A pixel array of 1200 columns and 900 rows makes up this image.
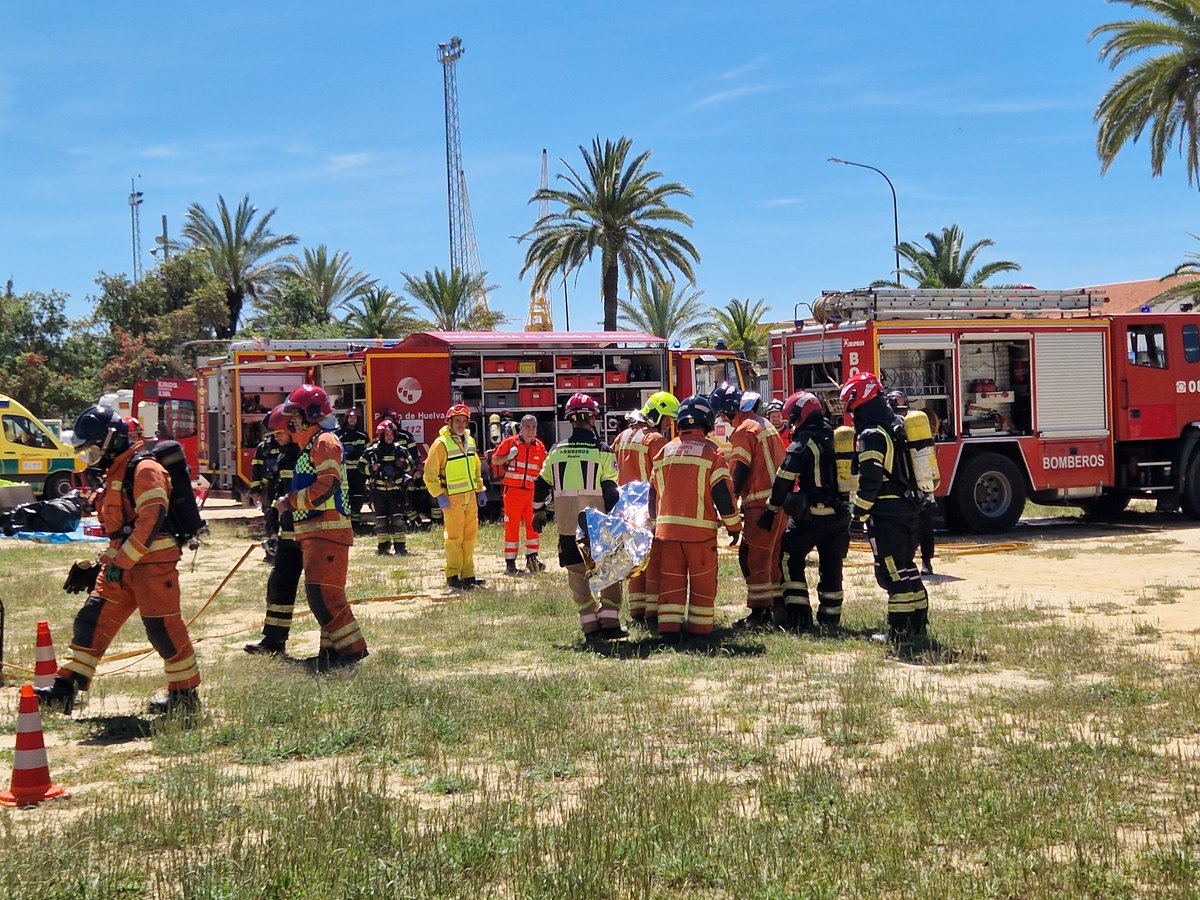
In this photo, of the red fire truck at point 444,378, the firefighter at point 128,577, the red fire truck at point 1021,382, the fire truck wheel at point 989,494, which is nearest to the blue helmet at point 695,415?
the firefighter at point 128,577

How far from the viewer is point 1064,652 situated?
8430 millimetres

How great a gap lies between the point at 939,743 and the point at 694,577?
3.27 meters

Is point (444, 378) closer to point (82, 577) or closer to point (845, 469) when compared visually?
point (845, 469)

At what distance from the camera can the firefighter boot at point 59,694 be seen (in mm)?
7391

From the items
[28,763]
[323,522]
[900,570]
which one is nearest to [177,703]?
[28,763]

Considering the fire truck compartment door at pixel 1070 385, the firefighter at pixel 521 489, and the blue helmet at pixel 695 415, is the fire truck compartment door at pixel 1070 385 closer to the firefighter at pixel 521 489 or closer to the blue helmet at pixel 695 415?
the firefighter at pixel 521 489

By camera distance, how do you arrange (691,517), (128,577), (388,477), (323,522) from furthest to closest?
1. (388,477)
2. (691,517)
3. (323,522)
4. (128,577)

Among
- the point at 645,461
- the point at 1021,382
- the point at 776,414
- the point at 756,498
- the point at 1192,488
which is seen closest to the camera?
the point at 756,498

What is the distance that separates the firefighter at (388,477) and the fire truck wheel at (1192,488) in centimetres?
1115

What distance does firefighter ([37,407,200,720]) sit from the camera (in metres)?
7.18

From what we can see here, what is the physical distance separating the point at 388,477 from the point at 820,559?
8.62m

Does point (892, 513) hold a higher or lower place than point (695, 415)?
lower

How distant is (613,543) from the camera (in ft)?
29.9

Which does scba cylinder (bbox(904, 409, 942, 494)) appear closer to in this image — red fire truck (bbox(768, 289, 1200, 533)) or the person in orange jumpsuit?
the person in orange jumpsuit
